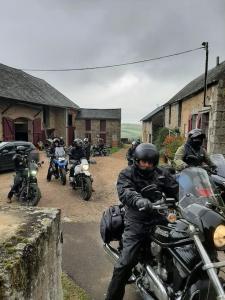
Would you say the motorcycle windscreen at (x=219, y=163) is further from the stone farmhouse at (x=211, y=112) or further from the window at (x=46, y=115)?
the window at (x=46, y=115)

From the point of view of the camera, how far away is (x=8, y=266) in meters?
1.96

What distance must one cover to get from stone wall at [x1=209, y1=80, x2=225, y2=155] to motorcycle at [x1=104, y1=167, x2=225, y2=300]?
9.65m

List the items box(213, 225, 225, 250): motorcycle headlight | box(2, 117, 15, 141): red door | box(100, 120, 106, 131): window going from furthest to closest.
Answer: box(100, 120, 106, 131): window < box(2, 117, 15, 141): red door < box(213, 225, 225, 250): motorcycle headlight

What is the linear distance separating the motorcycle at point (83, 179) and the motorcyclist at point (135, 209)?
5.60 m

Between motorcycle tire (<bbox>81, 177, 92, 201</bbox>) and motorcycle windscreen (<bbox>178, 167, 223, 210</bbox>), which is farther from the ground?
motorcycle windscreen (<bbox>178, 167, 223, 210</bbox>)

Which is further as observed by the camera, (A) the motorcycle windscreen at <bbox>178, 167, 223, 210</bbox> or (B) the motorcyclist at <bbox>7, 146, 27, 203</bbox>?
(B) the motorcyclist at <bbox>7, 146, 27, 203</bbox>

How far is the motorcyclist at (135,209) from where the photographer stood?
10.4ft

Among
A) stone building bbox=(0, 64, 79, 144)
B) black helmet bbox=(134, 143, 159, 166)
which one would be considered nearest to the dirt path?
black helmet bbox=(134, 143, 159, 166)

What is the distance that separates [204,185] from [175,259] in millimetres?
1269

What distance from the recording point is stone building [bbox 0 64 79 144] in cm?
2095

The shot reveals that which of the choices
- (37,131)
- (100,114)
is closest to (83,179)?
(37,131)

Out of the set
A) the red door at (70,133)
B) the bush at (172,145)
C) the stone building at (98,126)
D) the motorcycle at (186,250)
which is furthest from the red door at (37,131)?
the motorcycle at (186,250)

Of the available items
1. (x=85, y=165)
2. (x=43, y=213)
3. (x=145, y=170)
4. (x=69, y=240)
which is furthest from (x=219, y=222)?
(x=85, y=165)

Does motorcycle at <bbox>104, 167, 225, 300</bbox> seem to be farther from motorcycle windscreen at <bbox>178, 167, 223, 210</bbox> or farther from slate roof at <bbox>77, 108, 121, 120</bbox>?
slate roof at <bbox>77, 108, 121, 120</bbox>
